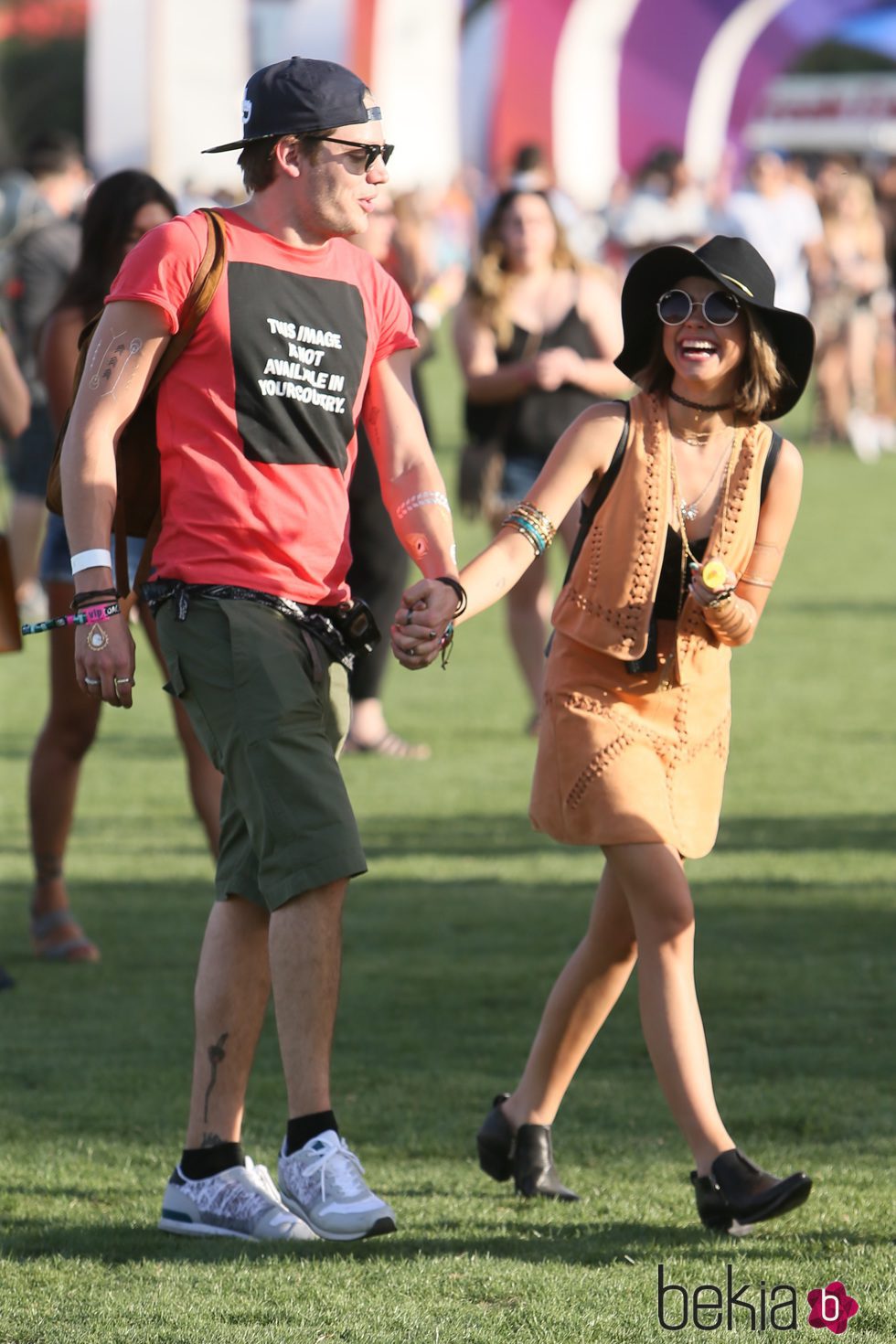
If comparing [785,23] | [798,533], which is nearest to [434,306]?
[798,533]

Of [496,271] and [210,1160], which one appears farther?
[496,271]

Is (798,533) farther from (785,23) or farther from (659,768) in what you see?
(785,23)

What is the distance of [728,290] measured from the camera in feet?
14.4

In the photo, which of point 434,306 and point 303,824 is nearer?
point 303,824

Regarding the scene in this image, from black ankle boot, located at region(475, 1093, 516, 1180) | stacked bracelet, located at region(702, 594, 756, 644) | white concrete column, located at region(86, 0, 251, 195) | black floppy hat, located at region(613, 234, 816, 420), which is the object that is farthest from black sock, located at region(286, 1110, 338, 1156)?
→ white concrete column, located at region(86, 0, 251, 195)

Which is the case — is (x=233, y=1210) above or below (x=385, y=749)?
above

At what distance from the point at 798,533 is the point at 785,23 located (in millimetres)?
35322

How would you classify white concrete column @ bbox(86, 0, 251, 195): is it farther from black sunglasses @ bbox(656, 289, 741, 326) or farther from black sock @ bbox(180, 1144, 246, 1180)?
black sock @ bbox(180, 1144, 246, 1180)

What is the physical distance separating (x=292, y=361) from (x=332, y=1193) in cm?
153

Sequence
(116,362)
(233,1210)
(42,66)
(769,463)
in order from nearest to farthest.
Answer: (116,362) → (233,1210) → (769,463) → (42,66)

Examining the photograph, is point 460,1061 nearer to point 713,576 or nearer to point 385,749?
point 713,576

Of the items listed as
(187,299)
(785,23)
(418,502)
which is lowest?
(418,502)

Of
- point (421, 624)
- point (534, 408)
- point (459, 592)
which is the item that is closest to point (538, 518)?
point (459, 592)

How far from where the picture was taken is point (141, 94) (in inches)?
980
